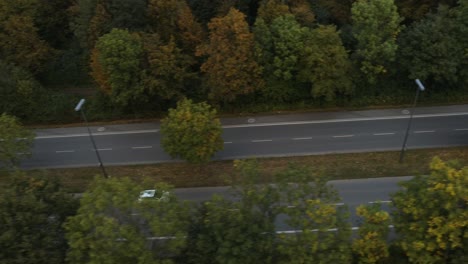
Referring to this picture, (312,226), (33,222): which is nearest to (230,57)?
(312,226)

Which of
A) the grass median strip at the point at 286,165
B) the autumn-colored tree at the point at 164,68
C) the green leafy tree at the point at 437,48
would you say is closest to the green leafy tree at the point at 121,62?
the autumn-colored tree at the point at 164,68

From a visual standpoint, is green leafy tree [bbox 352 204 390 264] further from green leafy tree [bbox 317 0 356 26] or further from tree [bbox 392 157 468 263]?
green leafy tree [bbox 317 0 356 26]

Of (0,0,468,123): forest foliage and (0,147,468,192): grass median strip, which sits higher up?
(0,0,468,123): forest foliage

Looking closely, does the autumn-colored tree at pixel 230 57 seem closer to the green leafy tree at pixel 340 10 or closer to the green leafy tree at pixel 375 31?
the green leafy tree at pixel 375 31

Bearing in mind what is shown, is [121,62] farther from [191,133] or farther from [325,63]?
[325,63]

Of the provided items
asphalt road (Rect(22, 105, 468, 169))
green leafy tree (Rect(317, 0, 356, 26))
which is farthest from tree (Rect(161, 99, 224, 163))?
green leafy tree (Rect(317, 0, 356, 26))

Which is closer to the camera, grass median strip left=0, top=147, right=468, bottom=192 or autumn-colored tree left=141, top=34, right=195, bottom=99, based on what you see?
grass median strip left=0, top=147, right=468, bottom=192

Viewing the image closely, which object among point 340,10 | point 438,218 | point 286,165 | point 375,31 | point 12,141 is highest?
point 340,10

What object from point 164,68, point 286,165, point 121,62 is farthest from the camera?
point 164,68

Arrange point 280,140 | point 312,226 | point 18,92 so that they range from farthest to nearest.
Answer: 1. point 18,92
2. point 280,140
3. point 312,226
